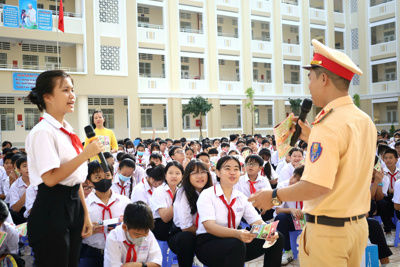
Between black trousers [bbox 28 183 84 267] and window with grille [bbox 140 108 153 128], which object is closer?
black trousers [bbox 28 183 84 267]

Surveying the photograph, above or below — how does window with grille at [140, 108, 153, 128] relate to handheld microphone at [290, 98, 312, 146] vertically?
above

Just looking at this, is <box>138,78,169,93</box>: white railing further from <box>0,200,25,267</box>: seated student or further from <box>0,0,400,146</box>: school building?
<box>0,200,25,267</box>: seated student

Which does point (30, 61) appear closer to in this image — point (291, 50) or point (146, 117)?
point (146, 117)

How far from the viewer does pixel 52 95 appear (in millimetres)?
2068

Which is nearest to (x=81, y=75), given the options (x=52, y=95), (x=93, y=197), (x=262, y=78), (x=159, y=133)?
(x=159, y=133)

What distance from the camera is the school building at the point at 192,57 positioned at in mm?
17953

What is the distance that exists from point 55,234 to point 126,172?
10.3 feet

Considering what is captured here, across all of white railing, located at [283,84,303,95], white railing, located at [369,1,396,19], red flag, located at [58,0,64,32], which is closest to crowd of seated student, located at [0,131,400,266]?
red flag, located at [58,0,64,32]

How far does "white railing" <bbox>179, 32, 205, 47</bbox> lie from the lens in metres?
20.8

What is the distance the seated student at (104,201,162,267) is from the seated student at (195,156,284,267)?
1.51 ft

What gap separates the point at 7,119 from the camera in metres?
18.4

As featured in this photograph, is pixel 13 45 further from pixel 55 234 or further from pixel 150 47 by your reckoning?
pixel 55 234

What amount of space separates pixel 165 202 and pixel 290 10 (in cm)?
2298

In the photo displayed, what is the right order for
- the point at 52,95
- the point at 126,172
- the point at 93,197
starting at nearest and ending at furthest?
1. the point at 52,95
2. the point at 93,197
3. the point at 126,172
